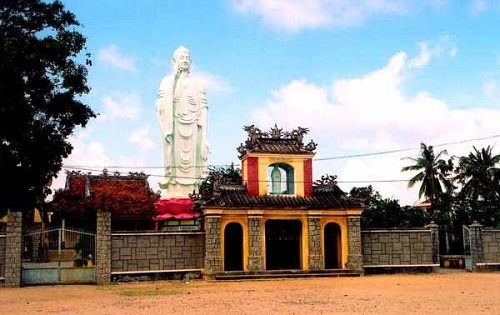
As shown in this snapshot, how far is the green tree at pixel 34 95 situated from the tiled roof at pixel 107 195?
1123cm

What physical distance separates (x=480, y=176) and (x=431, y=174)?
3.22m

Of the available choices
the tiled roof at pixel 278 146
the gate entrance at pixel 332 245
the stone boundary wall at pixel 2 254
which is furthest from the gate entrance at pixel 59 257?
the gate entrance at pixel 332 245

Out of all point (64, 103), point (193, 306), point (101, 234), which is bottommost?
point (193, 306)

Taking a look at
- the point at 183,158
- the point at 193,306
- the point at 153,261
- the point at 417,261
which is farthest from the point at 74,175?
the point at 193,306

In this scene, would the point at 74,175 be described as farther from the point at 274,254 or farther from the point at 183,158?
the point at 274,254

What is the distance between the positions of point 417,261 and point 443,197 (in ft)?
57.5

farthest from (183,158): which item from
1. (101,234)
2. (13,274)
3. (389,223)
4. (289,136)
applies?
(389,223)

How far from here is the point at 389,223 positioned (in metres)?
39.2

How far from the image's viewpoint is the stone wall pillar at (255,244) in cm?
2470

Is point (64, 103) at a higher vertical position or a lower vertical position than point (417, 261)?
higher

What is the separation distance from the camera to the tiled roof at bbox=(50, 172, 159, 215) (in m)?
37.6

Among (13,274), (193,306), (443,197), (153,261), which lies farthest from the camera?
(443,197)

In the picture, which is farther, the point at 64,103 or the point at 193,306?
the point at 64,103

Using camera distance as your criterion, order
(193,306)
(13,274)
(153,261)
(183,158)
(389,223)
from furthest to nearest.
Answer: (389,223) < (183,158) < (153,261) < (13,274) < (193,306)
